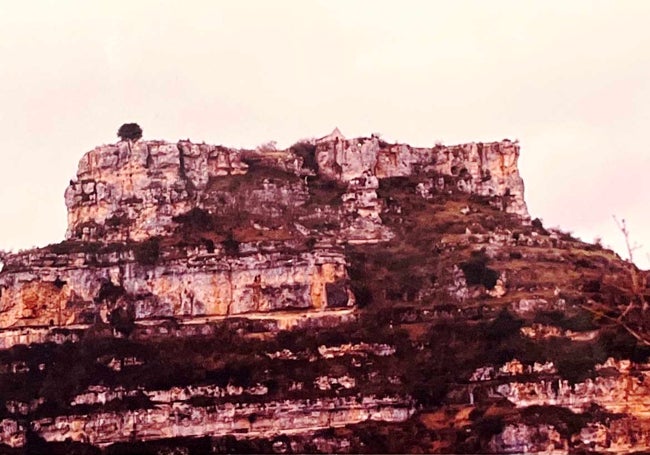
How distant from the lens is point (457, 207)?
255 feet

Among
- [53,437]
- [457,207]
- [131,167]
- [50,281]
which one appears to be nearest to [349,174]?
[457,207]

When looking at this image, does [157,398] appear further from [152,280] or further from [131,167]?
[131,167]

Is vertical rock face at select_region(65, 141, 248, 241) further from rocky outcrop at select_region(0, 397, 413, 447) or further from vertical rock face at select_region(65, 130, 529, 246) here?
rocky outcrop at select_region(0, 397, 413, 447)

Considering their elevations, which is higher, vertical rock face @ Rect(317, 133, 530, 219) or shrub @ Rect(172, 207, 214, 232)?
vertical rock face @ Rect(317, 133, 530, 219)

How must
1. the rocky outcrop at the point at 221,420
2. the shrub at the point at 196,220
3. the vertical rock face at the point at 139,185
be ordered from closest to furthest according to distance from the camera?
the rocky outcrop at the point at 221,420 → the shrub at the point at 196,220 → the vertical rock face at the point at 139,185

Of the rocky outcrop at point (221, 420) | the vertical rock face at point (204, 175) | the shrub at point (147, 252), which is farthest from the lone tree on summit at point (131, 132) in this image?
the rocky outcrop at point (221, 420)

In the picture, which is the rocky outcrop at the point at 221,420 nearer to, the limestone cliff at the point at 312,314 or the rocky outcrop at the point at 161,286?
the limestone cliff at the point at 312,314

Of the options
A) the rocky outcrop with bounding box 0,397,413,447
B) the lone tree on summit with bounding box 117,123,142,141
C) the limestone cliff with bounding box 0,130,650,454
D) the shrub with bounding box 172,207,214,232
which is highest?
the lone tree on summit with bounding box 117,123,142,141

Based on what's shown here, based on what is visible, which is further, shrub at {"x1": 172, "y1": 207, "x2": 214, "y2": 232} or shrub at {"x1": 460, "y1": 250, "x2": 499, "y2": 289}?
shrub at {"x1": 172, "y1": 207, "x2": 214, "y2": 232}

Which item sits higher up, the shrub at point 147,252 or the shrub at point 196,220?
the shrub at point 196,220

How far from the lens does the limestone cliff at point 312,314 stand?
62844 millimetres

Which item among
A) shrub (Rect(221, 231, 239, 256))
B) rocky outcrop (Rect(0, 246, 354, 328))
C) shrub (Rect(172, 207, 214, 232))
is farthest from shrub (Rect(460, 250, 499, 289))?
shrub (Rect(172, 207, 214, 232))

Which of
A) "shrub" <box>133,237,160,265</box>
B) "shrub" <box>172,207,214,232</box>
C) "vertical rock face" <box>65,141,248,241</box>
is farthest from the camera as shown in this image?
"vertical rock face" <box>65,141,248,241</box>

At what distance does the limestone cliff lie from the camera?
6284cm
